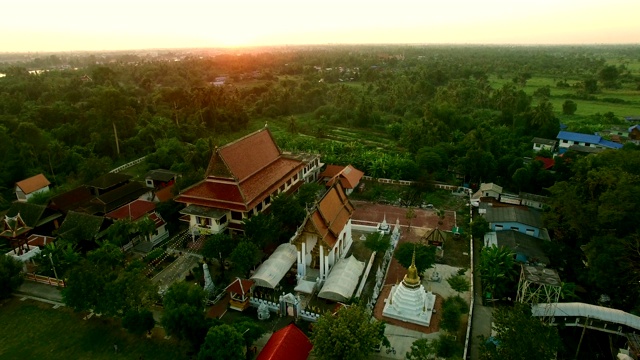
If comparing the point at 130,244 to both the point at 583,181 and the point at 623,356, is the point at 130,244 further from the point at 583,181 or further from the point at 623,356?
the point at 583,181

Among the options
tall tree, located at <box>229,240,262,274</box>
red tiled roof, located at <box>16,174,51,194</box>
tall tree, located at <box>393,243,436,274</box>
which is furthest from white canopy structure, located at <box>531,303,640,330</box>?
red tiled roof, located at <box>16,174,51,194</box>

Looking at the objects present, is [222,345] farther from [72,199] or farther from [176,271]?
[72,199]

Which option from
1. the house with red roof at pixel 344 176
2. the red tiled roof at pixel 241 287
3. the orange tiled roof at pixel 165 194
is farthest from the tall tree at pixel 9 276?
the house with red roof at pixel 344 176

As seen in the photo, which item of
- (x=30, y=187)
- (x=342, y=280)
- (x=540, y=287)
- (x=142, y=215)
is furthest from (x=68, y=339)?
(x=540, y=287)

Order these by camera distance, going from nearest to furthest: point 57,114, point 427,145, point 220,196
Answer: point 220,196, point 427,145, point 57,114

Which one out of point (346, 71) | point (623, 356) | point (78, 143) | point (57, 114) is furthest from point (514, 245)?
point (346, 71)

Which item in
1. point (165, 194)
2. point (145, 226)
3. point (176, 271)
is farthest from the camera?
point (165, 194)
